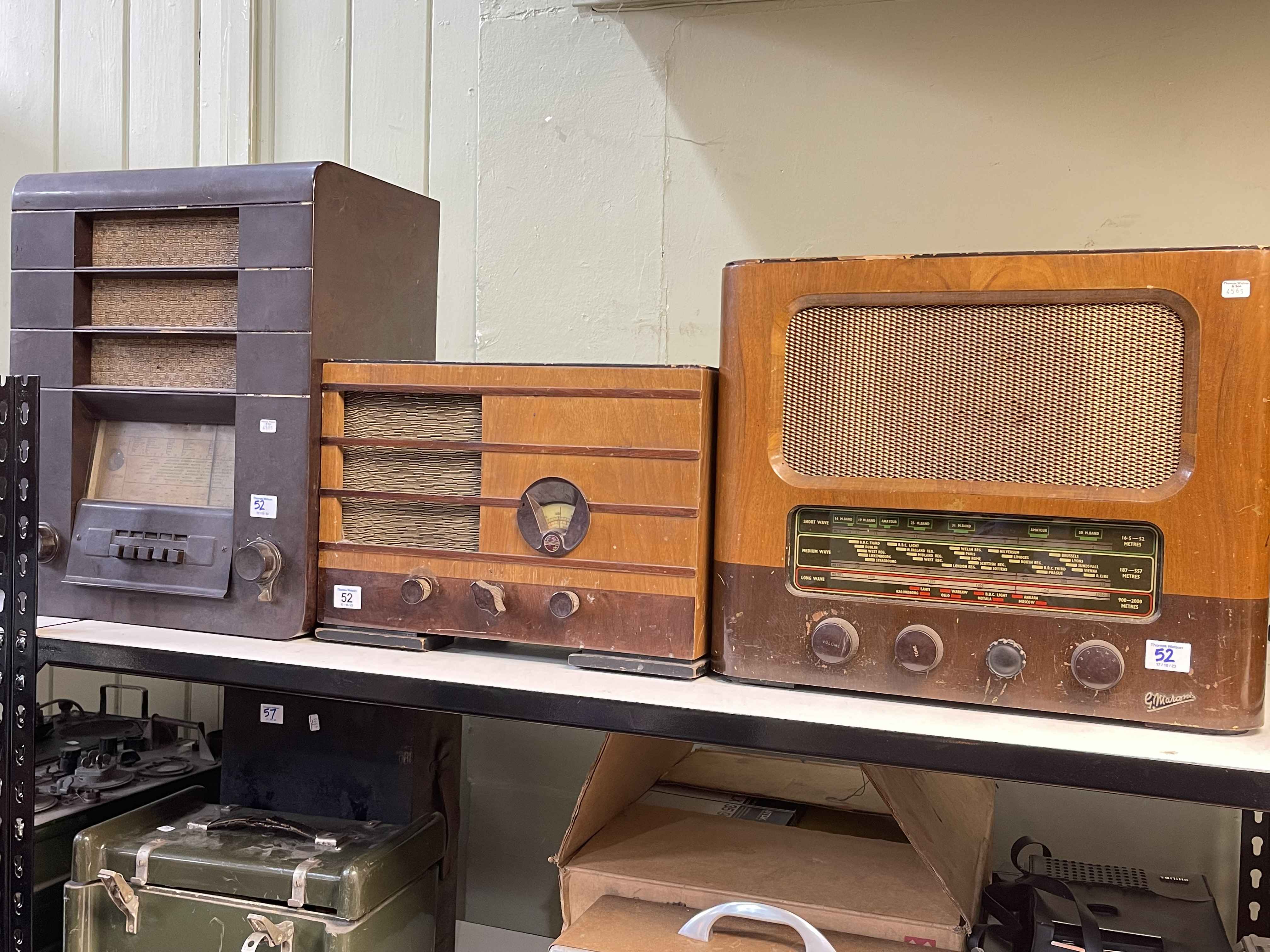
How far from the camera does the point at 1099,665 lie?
96 cm

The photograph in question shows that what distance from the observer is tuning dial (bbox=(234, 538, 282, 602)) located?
122 centimetres

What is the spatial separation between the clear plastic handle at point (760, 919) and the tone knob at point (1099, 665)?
349 mm

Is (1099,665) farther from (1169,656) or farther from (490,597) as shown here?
(490,597)

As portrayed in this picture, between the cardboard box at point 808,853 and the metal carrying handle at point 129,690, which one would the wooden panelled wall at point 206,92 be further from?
the cardboard box at point 808,853

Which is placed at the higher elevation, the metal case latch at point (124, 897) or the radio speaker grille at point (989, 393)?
the radio speaker grille at point (989, 393)

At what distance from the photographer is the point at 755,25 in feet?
5.27

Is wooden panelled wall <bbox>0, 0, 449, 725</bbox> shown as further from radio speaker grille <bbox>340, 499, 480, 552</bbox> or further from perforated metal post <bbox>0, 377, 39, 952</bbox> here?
perforated metal post <bbox>0, 377, 39, 952</bbox>

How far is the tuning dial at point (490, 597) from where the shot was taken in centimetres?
116

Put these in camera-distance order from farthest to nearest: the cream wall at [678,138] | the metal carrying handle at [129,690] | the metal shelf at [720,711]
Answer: the metal carrying handle at [129,690], the cream wall at [678,138], the metal shelf at [720,711]

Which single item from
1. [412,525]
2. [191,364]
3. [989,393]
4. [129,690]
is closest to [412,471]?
[412,525]

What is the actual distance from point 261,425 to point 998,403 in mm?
811

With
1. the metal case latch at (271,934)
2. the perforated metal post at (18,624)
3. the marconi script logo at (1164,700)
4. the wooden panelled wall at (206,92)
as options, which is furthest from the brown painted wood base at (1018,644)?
the wooden panelled wall at (206,92)

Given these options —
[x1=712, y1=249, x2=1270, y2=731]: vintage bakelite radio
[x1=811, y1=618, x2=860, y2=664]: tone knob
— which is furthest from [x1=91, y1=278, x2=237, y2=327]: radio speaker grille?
[x1=811, y1=618, x2=860, y2=664]: tone knob

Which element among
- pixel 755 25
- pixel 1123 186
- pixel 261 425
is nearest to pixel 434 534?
pixel 261 425
